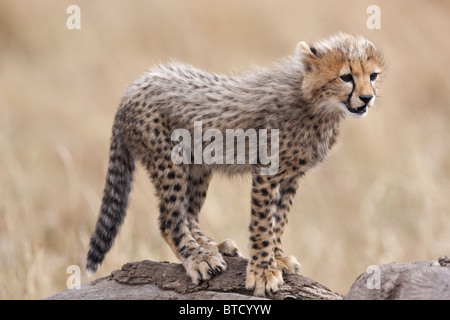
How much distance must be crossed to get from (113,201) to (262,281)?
4.01 feet

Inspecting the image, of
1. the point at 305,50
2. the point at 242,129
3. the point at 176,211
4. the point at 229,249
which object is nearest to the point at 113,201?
the point at 176,211

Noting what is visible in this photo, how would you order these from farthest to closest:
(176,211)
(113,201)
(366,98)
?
(113,201) → (176,211) → (366,98)

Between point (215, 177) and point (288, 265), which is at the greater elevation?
point (215, 177)

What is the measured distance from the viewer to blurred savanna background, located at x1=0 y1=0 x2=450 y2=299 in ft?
24.5

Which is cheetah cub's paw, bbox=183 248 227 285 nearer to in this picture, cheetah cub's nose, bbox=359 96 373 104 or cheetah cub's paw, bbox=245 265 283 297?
cheetah cub's paw, bbox=245 265 283 297

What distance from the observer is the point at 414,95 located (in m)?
10.1

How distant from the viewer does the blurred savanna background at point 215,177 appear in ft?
24.5

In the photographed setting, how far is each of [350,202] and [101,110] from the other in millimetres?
3826

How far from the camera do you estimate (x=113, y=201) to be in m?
4.81

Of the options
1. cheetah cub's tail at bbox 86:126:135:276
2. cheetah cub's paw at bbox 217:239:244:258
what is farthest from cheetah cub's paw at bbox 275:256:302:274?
cheetah cub's tail at bbox 86:126:135:276

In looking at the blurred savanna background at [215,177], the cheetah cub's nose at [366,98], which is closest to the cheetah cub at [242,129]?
the cheetah cub's nose at [366,98]

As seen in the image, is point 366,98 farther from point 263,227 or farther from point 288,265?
point 288,265

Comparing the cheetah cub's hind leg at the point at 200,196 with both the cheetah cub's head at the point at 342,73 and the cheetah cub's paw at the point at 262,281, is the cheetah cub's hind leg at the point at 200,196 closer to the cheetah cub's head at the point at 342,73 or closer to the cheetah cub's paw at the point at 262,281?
the cheetah cub's paw at the point at 262,281
